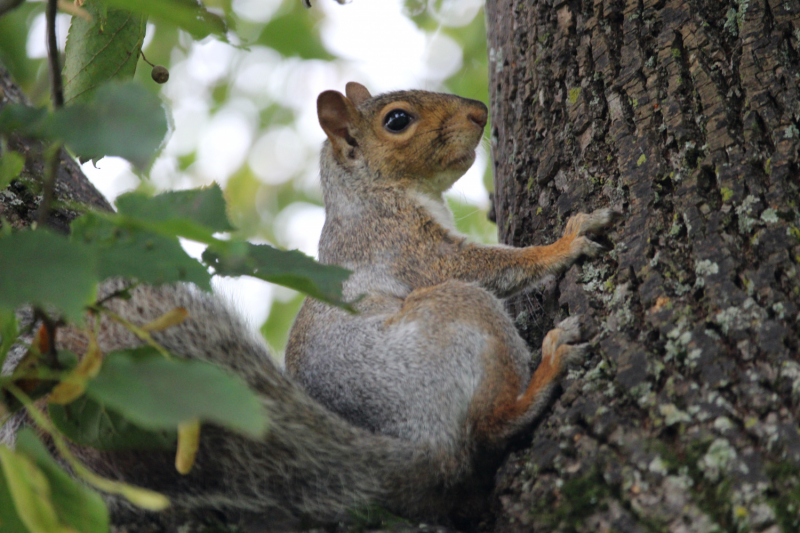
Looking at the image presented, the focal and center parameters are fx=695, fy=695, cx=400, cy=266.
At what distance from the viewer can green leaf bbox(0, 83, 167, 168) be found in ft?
2.64

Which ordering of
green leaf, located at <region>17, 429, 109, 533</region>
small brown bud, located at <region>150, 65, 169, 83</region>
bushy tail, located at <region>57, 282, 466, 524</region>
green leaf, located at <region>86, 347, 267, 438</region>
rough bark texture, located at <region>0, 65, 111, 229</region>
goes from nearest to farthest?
green leaf, located at <region>86, 347, 267, 438</region>
green leaf, located at <region>17, 429, 109, 533</region>
bushy tail, located at <region>57, 282, 466, 524</region>
small brown bud, located at <region>150, 65, 169, 83</region>
rough bark texture, located at <region>0, 65, 111, 229</region>

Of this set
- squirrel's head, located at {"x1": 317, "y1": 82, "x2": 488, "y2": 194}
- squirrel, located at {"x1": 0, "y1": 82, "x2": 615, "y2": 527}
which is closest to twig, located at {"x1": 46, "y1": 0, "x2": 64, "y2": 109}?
squirrel, located at {"x1": 0, "y1": 82, "x2": 615, "y2": 527}

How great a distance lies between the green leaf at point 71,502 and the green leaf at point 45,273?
0.23 metres

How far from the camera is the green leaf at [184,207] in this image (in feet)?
3.41

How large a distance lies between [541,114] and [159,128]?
1.72 meters

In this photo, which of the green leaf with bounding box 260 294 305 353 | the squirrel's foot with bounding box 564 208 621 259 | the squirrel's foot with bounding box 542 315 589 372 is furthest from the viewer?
the green leaf with bounding box 260 294 305 353

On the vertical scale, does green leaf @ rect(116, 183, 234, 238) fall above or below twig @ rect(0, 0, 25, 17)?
below

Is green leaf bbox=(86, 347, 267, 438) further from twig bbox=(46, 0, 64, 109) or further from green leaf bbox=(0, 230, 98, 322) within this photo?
twig bbox=(46, 0, 64, 109)

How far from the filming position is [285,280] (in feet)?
3.63

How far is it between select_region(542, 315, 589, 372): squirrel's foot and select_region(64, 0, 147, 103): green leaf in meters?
1.31

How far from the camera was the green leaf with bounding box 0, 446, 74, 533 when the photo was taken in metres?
0.85

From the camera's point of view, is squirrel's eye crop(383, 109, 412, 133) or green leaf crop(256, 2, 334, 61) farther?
squirrel's eye crop(383, 109, 412, 133)

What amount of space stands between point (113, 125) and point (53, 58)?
0.31 meters

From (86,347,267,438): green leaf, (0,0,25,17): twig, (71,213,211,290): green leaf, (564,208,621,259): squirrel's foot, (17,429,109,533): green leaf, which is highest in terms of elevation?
(564,208,621,259): squirrel's foot
